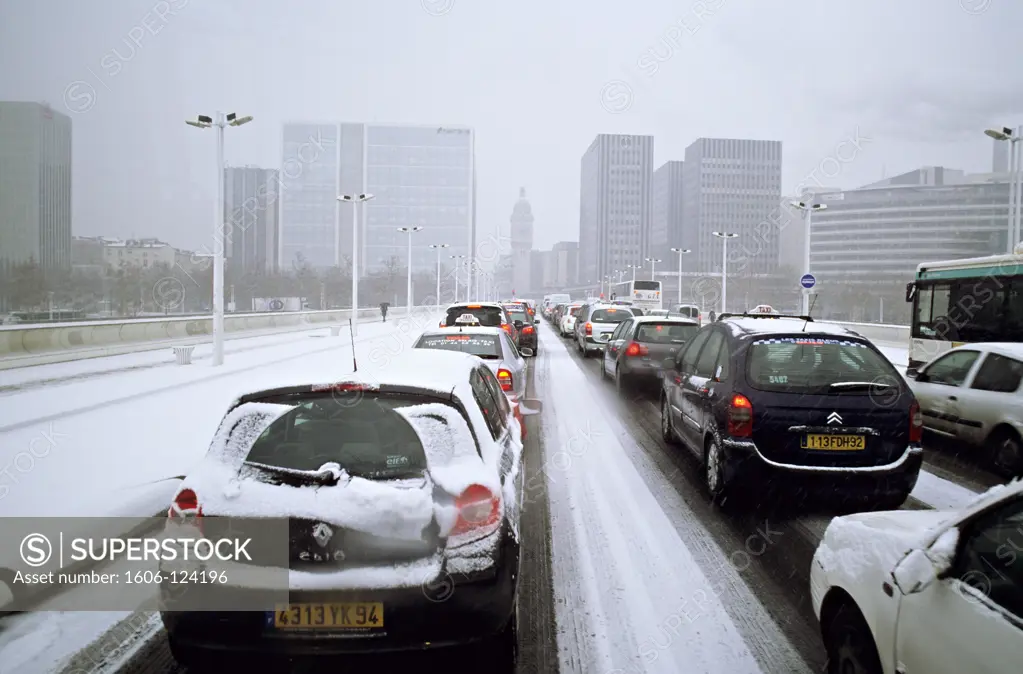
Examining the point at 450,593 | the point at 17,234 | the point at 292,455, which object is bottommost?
the point at 450,593

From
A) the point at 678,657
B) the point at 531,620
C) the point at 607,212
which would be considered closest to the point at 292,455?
the point at 531,620

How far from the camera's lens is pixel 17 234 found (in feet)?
129

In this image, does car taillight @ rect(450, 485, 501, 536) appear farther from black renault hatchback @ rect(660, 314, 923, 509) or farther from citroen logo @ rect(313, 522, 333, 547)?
black renault hatchback @ rect(660, 314, 923, 509)

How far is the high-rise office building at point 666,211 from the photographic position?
422 ft

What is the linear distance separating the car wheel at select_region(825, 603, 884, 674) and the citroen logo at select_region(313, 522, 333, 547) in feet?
7.48

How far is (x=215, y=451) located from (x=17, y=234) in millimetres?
44419

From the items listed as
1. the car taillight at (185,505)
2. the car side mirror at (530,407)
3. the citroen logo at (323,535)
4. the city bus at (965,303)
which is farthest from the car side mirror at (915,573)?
the city bus at (965,303)

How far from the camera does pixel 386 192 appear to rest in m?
154

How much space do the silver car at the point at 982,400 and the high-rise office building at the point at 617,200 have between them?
4501 inches

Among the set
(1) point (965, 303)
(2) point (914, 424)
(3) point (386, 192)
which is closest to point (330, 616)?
(2) point (914, 424)

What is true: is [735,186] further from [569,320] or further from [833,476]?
[833,476]

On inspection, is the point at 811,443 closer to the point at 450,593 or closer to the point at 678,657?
the point at 678,657

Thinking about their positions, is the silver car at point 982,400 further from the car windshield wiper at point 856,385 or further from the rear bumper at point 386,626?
the rear bumper at point 386,626

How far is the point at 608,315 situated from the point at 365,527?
71.6 feet
